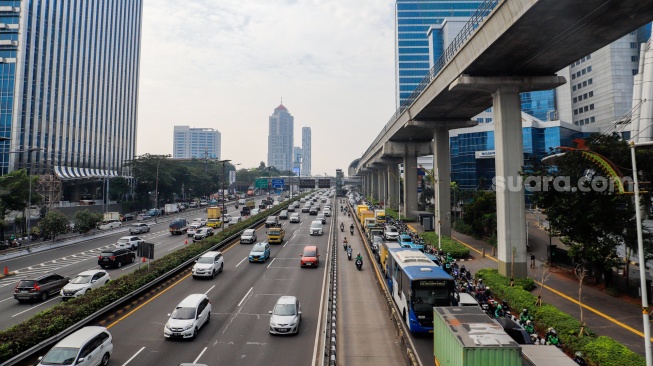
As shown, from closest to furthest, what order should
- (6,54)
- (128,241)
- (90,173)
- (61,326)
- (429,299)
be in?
(61,326), (429,299), (128,241), (6,54), (90,173)

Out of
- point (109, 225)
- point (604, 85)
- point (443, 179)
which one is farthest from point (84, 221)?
point (604, 85)

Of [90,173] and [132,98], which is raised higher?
[132,98]

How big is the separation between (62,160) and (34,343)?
276 feet

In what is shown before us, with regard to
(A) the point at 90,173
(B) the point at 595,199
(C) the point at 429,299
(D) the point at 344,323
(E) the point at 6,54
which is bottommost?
(D) the point at 344,323

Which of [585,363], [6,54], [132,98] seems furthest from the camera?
[132,98]

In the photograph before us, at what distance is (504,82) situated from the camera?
28.4 meters

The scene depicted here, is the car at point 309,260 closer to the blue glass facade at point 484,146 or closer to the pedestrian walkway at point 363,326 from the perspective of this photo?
the pedestrian walkway at point 363,326

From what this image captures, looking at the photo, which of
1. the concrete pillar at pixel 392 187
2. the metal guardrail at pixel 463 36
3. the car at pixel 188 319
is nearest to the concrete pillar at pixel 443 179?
the metal guardrail at pixel 463 36

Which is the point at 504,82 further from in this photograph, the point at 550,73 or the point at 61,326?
the point at 61,326

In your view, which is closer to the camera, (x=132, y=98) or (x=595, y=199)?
(x=595, y=199)

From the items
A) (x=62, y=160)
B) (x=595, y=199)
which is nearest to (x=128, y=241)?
(x=595, y=199)

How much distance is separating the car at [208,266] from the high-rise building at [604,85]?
304 feet

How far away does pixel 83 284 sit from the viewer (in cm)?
2242

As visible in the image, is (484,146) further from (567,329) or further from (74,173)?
(74,173)
